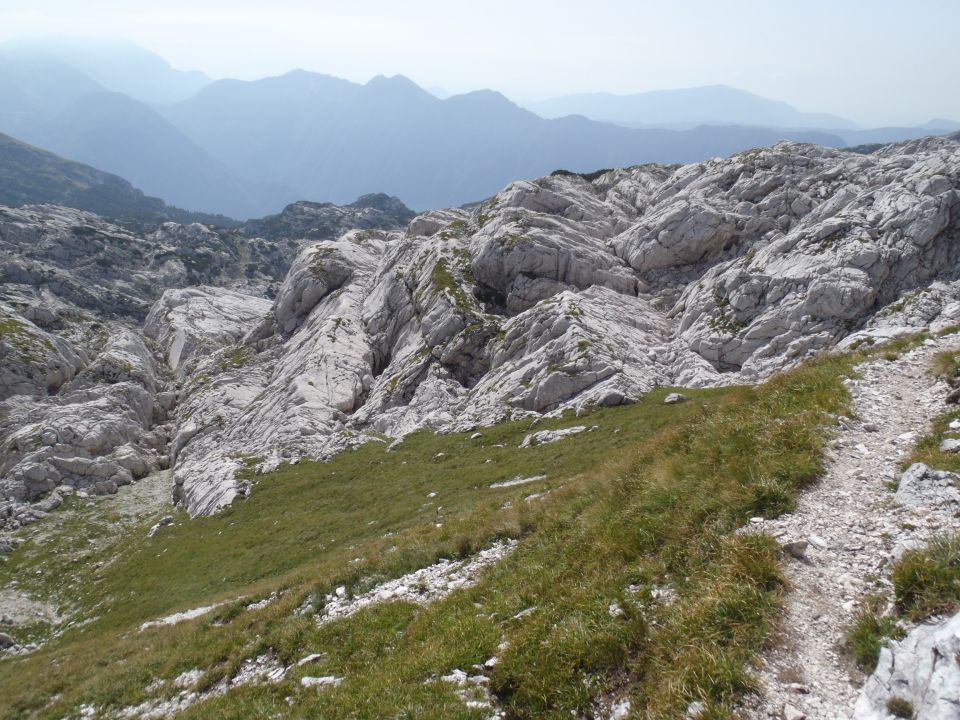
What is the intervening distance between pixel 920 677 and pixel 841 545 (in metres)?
3.51

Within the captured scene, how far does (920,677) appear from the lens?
239 inches

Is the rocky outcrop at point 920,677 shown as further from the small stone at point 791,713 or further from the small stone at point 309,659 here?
the small stone at point 309,659

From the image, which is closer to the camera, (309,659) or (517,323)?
Result: (309,659)

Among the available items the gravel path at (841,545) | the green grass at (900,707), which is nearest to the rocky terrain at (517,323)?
the gravel path at (841,545)

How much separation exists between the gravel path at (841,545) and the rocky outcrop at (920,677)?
0.42 metres

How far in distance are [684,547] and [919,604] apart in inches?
158

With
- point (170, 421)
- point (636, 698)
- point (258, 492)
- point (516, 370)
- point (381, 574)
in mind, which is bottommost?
point (170, 421)

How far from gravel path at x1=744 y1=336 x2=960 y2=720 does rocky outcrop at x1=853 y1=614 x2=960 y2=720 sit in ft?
1.36

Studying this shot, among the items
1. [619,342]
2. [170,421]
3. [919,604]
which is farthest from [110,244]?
[919,604]

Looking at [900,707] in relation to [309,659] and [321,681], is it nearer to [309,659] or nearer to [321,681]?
[321,681]

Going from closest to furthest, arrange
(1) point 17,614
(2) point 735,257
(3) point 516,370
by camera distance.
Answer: (1) point 17,614
(3) point 516,370
(2) point 735,257

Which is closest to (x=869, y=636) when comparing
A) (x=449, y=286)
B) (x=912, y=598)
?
(x=912, y=598)

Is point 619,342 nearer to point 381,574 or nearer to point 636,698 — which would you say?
point 381,574

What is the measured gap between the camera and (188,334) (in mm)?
119312
